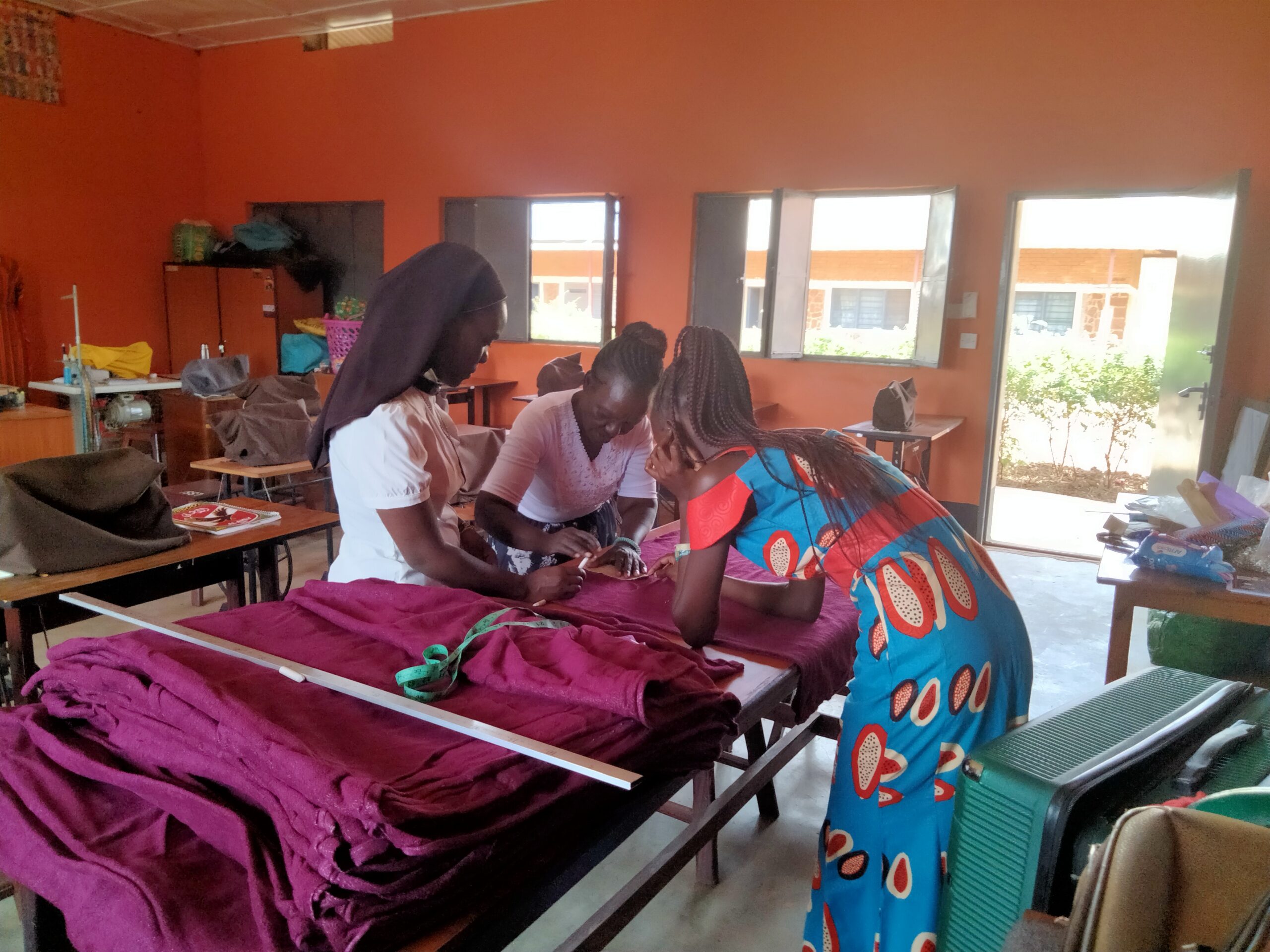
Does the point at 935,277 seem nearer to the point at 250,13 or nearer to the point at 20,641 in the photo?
the point at 20,641

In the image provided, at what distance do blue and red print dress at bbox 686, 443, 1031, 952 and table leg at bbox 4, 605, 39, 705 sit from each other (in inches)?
56.9

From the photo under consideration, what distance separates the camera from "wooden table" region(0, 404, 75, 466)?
460cm

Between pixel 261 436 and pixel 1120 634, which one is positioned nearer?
pixel 1120 634

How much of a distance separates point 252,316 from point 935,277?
17.3ft

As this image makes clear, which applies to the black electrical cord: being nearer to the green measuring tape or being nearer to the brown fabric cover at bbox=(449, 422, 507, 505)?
the brown fabric cover at bbox=(449, 422, 507, 505)

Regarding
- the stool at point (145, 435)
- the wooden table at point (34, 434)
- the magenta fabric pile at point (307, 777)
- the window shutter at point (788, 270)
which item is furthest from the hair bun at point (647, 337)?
→ the stool at point (145, 435)

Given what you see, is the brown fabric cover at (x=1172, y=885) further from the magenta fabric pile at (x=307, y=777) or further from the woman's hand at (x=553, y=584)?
the woman's hand at (x=553, y=584)

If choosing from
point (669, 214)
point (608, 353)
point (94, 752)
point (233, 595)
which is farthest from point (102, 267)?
point (94, 752)

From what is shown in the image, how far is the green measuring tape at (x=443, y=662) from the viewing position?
998mm

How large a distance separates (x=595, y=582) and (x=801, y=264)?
166 inches

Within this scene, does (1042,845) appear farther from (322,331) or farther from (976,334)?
(322,331)

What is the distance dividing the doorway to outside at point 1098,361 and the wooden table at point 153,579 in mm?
4204

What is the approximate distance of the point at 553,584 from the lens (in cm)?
163

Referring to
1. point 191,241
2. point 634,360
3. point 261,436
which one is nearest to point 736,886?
point 634,360
